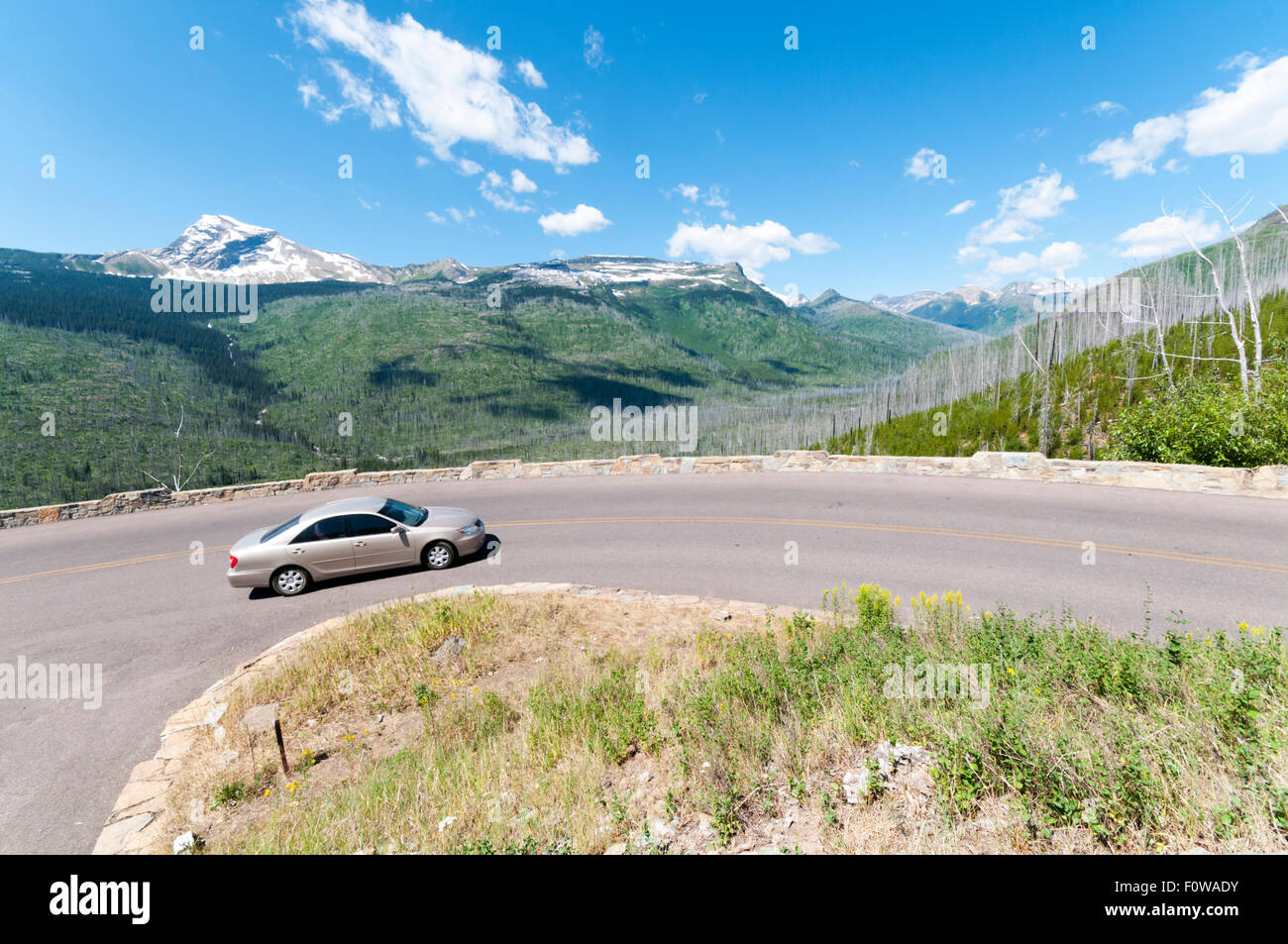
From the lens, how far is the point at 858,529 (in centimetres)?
1167

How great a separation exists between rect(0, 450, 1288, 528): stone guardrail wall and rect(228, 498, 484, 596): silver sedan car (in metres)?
8.65

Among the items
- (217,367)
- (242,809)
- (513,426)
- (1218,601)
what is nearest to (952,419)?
(1218,601)

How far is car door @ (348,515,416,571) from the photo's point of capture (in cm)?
1026

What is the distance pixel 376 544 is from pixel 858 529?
10.6 meters

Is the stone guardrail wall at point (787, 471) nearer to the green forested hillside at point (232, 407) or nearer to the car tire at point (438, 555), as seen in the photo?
the car tire at point (438, 555)

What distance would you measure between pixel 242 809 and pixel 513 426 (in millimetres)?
162353

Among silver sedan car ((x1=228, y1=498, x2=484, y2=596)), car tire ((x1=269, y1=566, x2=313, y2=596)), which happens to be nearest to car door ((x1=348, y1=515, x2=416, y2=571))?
silver sedan car ((x1=228, y1=498, x2=484, y2=596))

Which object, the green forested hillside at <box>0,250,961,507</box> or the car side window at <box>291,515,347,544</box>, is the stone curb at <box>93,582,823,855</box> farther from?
the green forested hillside at <box>0,250,961,507</box>

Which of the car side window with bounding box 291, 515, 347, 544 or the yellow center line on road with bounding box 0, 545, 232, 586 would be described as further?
the yellow center line on road with bounding box 0, 545, 232, 586
